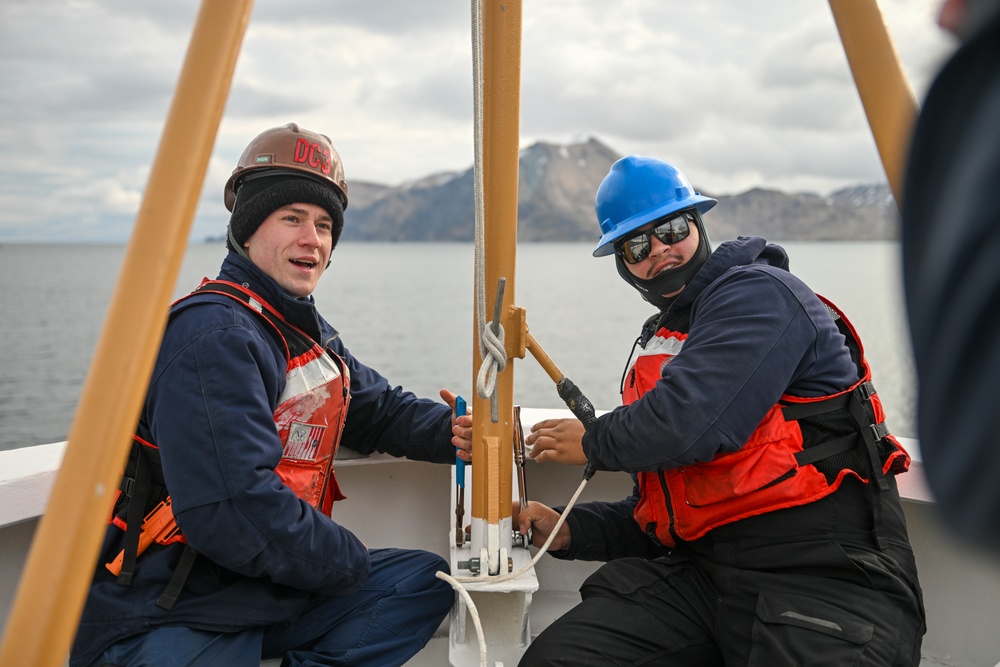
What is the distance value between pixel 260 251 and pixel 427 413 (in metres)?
1.01

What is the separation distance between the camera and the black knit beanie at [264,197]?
2.98m

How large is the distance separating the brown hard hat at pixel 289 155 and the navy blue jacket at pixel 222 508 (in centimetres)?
58

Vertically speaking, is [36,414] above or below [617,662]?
below

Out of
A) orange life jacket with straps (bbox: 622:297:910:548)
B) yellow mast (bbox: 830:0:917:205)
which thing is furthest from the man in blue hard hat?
yellow mast (bbox: 830:0:917:205)

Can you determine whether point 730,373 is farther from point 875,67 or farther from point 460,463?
point 460,463

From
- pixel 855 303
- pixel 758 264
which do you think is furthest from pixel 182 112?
pixel 855 303

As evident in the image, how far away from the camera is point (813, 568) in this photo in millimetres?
2594

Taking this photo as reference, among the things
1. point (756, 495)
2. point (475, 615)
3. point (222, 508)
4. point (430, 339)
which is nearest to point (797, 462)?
point (756, 495)

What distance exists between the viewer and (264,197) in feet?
9.78

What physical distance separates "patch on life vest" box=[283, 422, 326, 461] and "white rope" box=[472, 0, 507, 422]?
613 mm

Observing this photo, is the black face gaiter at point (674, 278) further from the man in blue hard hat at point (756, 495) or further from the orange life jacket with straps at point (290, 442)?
the orange life jacket with straps at point (290, 442)

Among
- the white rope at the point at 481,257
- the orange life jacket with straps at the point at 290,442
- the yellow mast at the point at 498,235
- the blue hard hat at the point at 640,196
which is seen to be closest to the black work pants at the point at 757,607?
the yellow mast at the point at 498,235

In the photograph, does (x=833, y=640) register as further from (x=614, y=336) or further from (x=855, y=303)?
(x=855, y=303)

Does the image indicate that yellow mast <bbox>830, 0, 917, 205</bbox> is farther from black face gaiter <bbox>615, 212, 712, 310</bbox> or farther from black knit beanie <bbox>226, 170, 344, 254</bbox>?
black knit beanie <bbox>226, 170, 344, 254</bbox>
